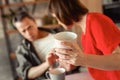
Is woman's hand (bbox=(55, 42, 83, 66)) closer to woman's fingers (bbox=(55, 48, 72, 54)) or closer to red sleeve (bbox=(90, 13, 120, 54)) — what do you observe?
woman's fingers (bbox=(55, 48, 72, 54))

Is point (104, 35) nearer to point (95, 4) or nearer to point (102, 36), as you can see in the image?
point (102, 36)

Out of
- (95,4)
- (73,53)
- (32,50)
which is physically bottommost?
(32,50)

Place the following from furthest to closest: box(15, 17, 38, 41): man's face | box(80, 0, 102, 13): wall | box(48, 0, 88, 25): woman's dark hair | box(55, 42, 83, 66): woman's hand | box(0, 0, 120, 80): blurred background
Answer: box(80, 0, 102, 13): wall → box(0, 0, 120, 80): blurred background → box(15, 17, 38, 41): man's face → box(48, 0, 88, 25): woman's dark hair → box(55, 42, 83, 66): woman's hand

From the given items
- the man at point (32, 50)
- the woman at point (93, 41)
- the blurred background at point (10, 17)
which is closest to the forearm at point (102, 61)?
the woman at point (93, 41)

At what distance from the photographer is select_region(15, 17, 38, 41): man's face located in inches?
82.7

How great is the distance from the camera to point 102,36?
1.15 m

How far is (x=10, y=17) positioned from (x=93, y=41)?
1994mm

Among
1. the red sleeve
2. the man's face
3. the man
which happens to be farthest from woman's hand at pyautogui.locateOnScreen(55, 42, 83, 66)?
the man's face

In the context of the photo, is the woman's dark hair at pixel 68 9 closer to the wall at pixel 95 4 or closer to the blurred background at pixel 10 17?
the blurred background at pixel 10 17

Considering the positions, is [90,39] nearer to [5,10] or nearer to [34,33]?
[34,33]

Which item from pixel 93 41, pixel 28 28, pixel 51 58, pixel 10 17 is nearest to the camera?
pixel 93 41

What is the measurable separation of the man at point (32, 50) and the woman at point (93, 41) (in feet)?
2.06

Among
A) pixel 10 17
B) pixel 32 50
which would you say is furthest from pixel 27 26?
pixel 10 17

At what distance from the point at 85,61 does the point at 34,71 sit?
878 millimetres
